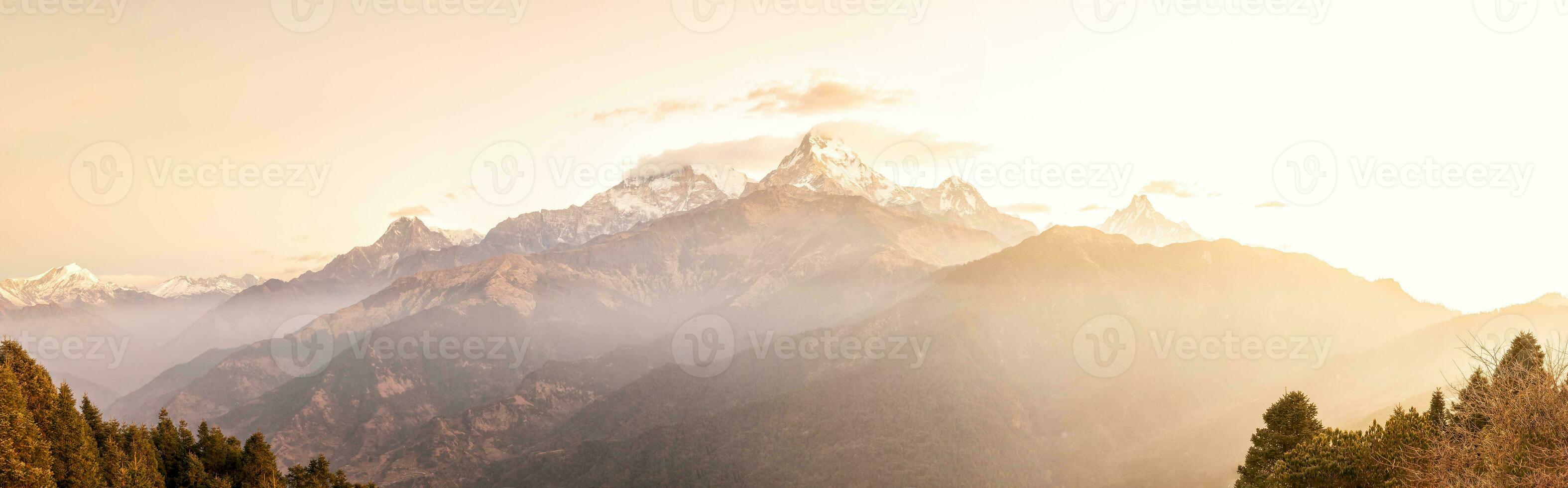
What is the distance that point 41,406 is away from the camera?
182ft

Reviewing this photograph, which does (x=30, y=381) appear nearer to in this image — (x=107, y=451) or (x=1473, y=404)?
(x=107, y=451)

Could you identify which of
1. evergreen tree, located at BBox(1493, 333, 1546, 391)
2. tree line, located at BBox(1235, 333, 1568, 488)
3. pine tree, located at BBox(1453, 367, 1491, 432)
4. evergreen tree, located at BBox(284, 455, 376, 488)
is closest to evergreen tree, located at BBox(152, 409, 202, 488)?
evergreen tree, located at BBox(284, 455, 376, 488)

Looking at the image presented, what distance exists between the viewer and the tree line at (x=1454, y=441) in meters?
41.7

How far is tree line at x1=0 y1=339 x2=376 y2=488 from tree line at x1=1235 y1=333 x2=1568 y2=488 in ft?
311

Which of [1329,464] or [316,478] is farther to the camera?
[316,478]

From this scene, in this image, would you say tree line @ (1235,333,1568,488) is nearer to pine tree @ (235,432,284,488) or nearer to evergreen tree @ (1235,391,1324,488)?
evergreen tree @ (1235,391,1324,488)

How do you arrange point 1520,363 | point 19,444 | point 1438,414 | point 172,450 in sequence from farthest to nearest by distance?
1. point 172,450
2. point 1438,414
3. point 1520,363
4. point 19,444

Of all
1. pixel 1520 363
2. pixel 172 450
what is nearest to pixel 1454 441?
pixel 1520 363

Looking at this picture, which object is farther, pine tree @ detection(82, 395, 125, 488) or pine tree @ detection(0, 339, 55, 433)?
pine tree @ detection(82, 395, 125, 488)

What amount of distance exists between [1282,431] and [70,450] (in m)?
113

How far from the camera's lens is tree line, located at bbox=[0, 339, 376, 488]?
156ft

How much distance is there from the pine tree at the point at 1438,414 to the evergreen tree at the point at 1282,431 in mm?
9724

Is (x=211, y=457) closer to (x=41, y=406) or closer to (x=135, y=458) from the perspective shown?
(x=135, y=458)

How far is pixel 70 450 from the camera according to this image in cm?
5622
